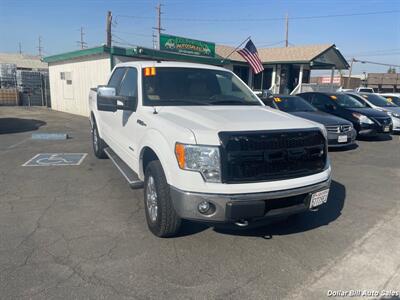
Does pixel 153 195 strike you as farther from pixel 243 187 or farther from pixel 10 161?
pixel 10 161

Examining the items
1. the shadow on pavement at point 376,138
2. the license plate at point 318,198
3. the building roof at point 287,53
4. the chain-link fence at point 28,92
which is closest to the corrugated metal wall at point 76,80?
the chain-link fence at point 28,92

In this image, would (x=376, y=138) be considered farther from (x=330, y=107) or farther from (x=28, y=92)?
(x=28, y=92)

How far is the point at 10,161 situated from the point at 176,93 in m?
4.52

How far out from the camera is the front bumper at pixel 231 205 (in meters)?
2.82

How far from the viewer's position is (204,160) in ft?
9.34

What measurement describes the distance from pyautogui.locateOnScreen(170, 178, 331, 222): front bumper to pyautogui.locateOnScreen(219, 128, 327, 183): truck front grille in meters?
0.16

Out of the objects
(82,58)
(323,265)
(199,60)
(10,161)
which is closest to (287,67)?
(199,60)

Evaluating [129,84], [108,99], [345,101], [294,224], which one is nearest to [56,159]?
[129,84]

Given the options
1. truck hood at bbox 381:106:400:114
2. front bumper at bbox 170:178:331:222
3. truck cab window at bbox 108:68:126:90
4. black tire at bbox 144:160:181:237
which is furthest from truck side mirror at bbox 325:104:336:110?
black tire at bbox 144:160:181:237

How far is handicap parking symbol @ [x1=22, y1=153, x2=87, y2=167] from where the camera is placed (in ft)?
21.4

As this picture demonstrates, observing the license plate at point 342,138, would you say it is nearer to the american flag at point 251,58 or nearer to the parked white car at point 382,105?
the parked white car at point 382,105

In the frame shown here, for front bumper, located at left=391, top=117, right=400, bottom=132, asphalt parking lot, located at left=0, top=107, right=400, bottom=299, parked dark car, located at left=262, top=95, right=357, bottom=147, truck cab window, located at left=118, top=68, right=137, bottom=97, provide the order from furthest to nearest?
1. front bumper, located at left=391, top=117, right=400, bottom=132
2. parked dark car, located at left=262, top=95, right=357, bottom=147
3. truck cab window, located at left=118, top=68, right=137, bottom=97
4. asphalt parking lot, located at left=0, top=107, right=400, bottom=299

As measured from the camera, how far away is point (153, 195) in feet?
11.4

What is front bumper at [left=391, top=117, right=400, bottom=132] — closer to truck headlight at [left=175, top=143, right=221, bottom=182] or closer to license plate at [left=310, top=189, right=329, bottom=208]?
license plate at [left=310, top=189, right=329, bottom=208]
